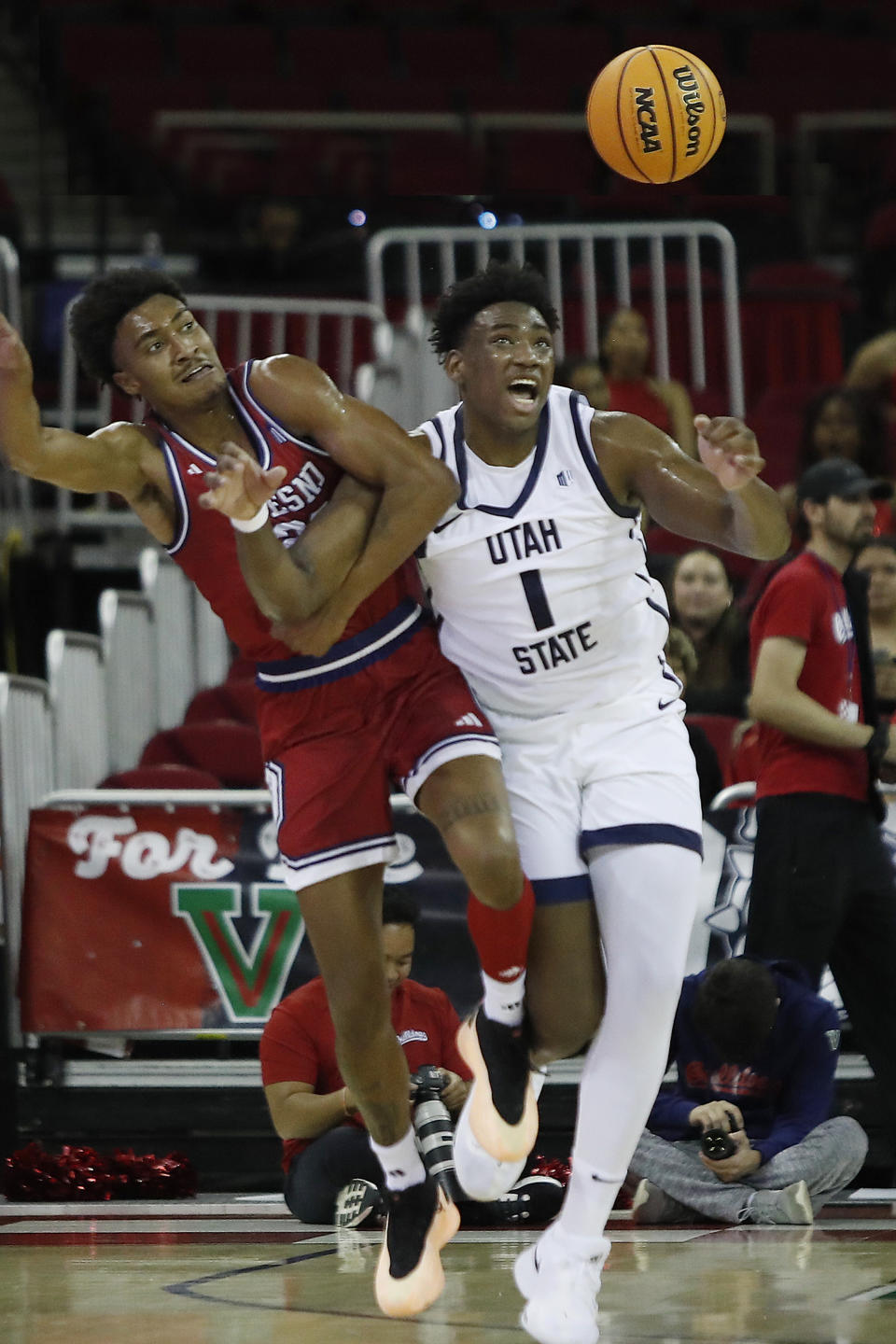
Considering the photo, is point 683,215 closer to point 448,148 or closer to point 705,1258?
point 448,148

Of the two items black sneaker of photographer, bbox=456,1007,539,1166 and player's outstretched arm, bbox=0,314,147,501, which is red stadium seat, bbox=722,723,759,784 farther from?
player's outstretched arm, bbox=0,314,147,501

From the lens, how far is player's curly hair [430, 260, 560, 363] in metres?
4.62

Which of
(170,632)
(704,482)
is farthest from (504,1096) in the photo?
(170,632)

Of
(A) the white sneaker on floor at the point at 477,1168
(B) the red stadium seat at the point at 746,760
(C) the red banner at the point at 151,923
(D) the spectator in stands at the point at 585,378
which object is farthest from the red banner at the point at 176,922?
(D) the spectator in stands at the point at 585,378

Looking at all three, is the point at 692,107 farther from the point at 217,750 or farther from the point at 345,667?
the point at 217,750

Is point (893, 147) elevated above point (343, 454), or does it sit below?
above

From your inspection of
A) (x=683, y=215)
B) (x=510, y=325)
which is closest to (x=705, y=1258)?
(x=510, y=325)

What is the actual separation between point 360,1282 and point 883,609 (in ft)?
10.8

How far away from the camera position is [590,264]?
1030 cm

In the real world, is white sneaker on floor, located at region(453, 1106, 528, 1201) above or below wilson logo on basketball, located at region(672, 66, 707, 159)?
below

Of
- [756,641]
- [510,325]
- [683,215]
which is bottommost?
[756,641]

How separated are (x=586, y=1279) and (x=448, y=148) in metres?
9.68

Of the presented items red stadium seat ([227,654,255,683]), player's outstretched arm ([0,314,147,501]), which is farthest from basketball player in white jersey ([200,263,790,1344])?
red stadium seat ([227,654,255,683])

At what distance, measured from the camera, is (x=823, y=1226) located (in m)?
5.73
